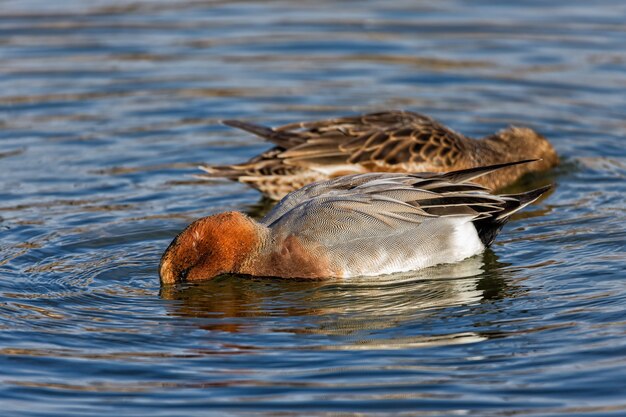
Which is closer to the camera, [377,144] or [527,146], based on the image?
[377,144]

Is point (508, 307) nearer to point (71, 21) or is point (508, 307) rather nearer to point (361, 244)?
point (361, 244)

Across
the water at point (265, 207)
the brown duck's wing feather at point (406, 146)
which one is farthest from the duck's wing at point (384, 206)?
the brown duck's wing feather at point (406, 146)

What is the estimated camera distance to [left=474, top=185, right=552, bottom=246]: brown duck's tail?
844 centimetres

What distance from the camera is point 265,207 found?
10.5 metres

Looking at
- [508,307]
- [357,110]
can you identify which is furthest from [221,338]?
[357,110]

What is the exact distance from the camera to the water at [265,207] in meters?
6.51

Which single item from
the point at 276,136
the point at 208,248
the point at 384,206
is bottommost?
the point at 208,248

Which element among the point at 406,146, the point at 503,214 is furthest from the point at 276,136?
the point at 503,214

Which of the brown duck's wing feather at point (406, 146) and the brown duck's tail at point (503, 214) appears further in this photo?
the brown duck's wing feather at point (406, 146)

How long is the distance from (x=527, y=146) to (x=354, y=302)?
4.10 m

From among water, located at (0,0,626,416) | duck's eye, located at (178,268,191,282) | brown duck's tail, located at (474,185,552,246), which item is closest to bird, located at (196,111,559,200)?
water, located at (0,0,626,416)

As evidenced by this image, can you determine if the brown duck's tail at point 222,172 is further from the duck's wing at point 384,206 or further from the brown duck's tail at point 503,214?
the brown duck's tail at point 503,214

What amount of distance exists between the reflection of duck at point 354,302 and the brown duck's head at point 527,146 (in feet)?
9.41

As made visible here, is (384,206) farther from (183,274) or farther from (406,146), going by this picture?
(406,146)
